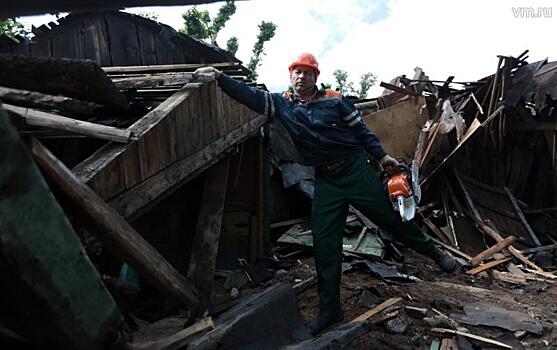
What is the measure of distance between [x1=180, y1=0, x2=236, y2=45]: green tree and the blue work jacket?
16965mm

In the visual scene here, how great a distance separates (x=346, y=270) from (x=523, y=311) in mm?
1956

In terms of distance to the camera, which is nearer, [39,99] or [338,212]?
[39,99]

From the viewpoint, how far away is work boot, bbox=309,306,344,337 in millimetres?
3738

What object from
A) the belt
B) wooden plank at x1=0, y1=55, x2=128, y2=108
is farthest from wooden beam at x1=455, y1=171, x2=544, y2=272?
wooden plank at x1=0, y1=55, x2=128, y2=108

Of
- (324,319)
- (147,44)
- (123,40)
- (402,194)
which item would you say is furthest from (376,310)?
(123,40)

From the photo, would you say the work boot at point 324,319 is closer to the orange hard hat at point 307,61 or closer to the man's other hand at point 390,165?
the man's other hand at point 390,165

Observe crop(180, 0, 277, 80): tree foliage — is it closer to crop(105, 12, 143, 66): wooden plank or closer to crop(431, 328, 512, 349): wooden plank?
crop(105, 12, 143, 66): wooden plank

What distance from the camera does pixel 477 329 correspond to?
12.6 feet

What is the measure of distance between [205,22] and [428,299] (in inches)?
714

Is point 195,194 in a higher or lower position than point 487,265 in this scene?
higher

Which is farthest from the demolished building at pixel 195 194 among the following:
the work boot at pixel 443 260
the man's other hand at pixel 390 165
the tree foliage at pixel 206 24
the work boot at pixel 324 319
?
the tree foliage at pixel 206 24

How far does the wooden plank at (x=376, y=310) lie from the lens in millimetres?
3920

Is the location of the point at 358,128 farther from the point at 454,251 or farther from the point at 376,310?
the point at 454,251

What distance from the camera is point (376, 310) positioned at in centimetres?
411
